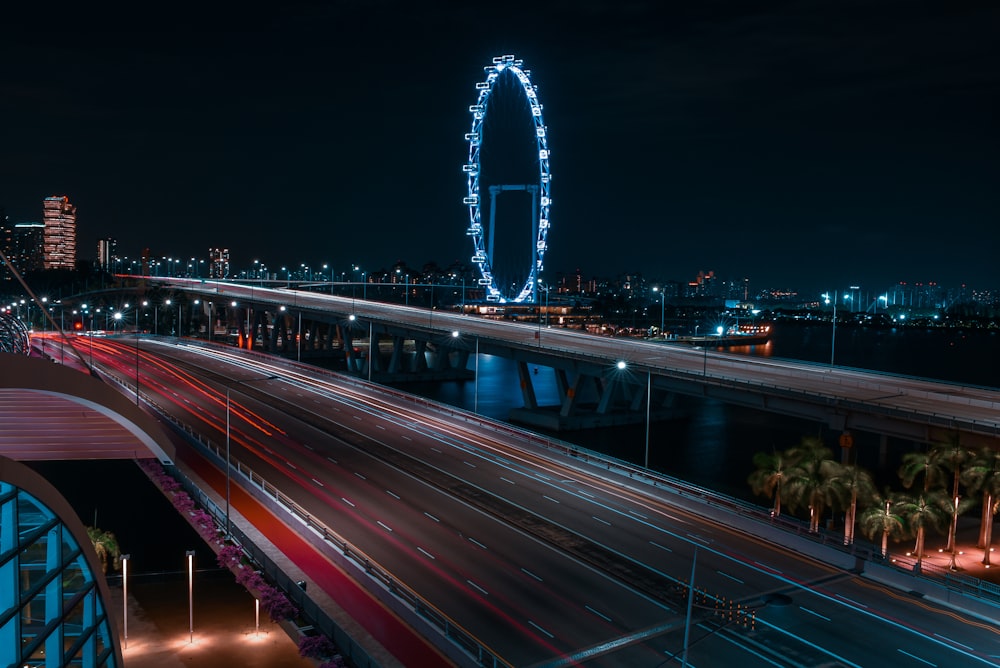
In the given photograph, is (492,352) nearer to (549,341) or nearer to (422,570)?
(549,341)

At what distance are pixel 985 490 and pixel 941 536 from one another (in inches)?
152

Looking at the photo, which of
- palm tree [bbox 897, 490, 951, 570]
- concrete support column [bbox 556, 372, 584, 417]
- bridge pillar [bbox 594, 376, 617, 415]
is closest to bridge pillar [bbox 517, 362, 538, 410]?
concrete support column [bbox 556, 372, 584, 417]

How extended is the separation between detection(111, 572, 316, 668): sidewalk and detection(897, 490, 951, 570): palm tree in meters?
20.4

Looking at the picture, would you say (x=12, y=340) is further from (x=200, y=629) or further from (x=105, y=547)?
(x=200, y=629)

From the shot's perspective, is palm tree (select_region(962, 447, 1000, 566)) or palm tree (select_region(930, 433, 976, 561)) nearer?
palm tree (select_region(962, 447, 1000, 566))

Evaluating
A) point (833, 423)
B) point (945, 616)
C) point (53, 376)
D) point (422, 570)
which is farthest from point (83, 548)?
point (833, 423)

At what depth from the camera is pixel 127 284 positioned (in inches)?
7219

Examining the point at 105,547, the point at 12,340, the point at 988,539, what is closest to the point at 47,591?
the point at 105,547

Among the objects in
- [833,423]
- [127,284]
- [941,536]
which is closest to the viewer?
[941,536]

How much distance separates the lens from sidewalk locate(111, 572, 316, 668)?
66.8 ft

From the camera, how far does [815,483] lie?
30.0m

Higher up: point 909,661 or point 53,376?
point 53,376

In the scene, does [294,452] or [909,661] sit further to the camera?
[294,452]

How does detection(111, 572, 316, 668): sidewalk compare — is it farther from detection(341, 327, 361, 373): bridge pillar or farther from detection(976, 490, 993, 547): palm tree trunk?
detection(341, 327, 361, 373): bridge pillar
